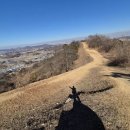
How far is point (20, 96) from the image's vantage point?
15977 mm

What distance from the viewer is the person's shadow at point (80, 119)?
10.3 m

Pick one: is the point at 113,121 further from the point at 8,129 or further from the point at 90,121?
the point at 8,129

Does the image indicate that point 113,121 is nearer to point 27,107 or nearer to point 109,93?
point 109,93

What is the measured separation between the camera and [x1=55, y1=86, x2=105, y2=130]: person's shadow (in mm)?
10297

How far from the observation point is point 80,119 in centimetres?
1109

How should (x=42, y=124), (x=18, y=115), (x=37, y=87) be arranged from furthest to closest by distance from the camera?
(x=37, y=87) < (x=18, y=115) < (x=42, y=124)

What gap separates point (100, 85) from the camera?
16266 mm

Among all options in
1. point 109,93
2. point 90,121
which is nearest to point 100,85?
point 109,93

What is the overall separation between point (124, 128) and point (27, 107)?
5681mm

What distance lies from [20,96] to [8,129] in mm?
4214

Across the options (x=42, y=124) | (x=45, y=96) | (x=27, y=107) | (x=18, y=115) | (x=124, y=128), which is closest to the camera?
(x=124, y=128)

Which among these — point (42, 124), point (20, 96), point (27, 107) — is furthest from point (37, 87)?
point (42, 124)

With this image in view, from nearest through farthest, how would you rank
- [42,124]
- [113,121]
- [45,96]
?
[113,121]
[42,124]
[45,96]

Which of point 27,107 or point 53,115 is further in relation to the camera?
point 27,107
